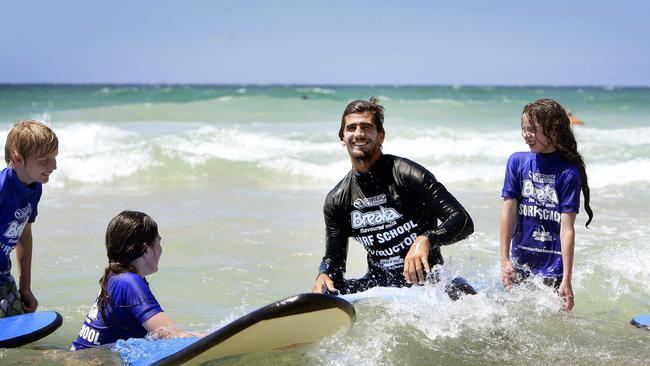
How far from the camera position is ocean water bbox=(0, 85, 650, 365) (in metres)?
4.09

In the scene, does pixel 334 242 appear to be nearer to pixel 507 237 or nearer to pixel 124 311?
pixel 507 237

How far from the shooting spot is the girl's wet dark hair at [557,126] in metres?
4.38

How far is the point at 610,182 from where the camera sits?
12.0m

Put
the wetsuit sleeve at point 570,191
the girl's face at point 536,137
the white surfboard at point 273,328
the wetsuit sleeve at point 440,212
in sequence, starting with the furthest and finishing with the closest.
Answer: the girl's face at point 536,137
the wetsuit sleeve at point 570,191
the wetsuit sleeve at point 440,212
the white surfboard at point 273,328

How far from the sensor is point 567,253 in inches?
168

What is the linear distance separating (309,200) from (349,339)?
656 cm

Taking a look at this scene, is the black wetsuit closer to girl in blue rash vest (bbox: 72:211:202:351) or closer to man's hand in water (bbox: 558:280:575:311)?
man's hand in water (bbox: 558:280:575:311)

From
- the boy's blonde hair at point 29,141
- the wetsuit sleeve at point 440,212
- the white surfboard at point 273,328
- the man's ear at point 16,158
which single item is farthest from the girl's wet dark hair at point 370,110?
the man's ear at point 16,158

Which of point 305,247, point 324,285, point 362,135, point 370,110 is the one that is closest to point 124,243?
point 324,285

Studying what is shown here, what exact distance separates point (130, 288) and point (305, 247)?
13.7 ft

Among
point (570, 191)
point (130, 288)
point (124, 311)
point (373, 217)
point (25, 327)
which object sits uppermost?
point (570, 191)

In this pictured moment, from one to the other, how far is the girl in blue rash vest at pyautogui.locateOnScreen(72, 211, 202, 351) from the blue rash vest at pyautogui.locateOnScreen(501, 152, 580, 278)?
2186 mm

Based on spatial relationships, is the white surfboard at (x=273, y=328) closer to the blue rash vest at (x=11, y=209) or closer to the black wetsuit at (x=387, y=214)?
the black wetsuit at (x=387, y=214)

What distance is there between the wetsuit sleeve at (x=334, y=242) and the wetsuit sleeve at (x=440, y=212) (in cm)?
49
